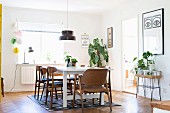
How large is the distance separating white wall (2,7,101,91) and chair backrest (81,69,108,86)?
385 cm

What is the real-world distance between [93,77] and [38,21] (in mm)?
4202

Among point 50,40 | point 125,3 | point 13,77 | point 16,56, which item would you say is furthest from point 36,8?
point 125,3

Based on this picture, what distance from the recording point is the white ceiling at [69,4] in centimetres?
680

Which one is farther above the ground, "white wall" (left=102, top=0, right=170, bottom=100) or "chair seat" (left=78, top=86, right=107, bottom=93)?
"white wall" (left=102, top=0, right=170, bottom=100)

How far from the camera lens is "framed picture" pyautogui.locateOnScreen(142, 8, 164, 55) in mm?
5734

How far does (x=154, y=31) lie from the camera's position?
5949mm

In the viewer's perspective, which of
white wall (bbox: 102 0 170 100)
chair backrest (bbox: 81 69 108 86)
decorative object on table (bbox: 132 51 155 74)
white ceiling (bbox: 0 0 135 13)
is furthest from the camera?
white ceiling (bbox: 0 0 135 13)

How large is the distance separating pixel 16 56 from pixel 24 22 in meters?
1.14

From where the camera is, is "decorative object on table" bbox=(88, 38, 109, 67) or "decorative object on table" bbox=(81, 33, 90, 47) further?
"decorative object on table" bbox=(81, 33, 90, 47)

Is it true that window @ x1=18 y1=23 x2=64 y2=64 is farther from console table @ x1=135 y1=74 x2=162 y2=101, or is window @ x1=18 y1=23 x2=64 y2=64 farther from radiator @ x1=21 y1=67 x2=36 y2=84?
console table @ x1=135 y1=74 x2=162 y2=101

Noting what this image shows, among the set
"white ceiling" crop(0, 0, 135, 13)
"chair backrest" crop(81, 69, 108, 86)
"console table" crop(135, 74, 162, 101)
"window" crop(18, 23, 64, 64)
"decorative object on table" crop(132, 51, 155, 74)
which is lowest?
A: "console table" crop(135, 74, 162, 101)

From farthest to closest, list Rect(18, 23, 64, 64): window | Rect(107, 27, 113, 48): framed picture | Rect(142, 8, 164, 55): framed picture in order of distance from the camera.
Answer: Rect(107, 27, 113, 48): framed picture
Rect(18, 23, 64, 64): window
Rect(142, 8, 164, 55): framed picture

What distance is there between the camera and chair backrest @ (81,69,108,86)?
4.37 m

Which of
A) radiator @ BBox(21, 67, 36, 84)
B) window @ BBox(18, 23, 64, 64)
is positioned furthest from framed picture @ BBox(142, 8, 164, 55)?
radiator @ BBox(21, 67, 36, 84)
